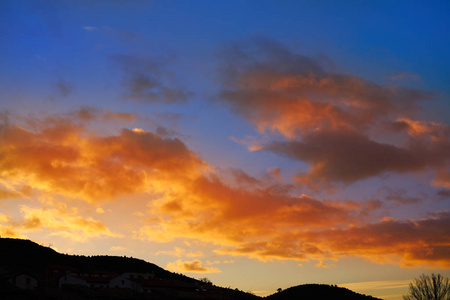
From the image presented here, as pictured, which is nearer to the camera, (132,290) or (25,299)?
(25,299)

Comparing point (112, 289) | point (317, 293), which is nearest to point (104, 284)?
point (112, 289)

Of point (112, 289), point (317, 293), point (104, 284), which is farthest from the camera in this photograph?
point (104, 284)

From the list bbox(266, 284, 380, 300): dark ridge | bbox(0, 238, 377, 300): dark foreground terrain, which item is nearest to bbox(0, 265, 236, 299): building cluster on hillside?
bbox(0, 238, 377, 300): dark foreground terrain

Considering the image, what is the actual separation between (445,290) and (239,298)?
4866cm

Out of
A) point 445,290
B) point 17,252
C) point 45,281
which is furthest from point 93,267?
point 445,290

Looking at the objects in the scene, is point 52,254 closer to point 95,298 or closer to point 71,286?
point 71,286

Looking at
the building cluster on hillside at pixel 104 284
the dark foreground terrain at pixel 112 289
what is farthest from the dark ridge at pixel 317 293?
the building cluster on hillside at pixel 104 284

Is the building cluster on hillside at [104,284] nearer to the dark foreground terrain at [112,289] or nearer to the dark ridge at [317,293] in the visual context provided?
the dark foreground terrain at [112,289]

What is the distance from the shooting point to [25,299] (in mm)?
76375

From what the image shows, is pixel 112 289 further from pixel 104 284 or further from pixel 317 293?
pixel 317 293

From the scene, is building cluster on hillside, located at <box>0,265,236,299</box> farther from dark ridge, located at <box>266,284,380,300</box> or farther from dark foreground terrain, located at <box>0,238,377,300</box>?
dark ridge, located at <box>266,284,380,300</box>

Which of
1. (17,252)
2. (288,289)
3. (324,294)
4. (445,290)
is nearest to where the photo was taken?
(445,290)

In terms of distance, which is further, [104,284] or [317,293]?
[104,284]

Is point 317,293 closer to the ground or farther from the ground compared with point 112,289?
farther from the ground
